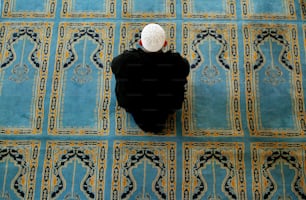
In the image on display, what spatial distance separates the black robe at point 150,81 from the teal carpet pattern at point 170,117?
253mm

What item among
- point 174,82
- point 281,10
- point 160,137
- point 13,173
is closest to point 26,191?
point 13,173

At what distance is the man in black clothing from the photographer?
5.93ft

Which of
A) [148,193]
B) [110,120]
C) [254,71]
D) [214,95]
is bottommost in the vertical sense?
[148,193]

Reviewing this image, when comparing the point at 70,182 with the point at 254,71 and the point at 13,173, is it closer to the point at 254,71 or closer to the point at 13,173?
the point at 13,173

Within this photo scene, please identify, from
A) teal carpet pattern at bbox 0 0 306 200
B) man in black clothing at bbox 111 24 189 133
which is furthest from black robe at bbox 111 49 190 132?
teal carpet pattern at bbox 0 0 306 200

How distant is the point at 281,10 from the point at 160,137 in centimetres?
110

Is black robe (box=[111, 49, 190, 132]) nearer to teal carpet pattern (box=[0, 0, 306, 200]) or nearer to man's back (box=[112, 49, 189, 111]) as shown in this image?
man's back (box=[112, 49, 189, 111])

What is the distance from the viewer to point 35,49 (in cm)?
243

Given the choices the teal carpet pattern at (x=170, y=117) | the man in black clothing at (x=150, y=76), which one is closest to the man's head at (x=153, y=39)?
the man in black clothing at (x=150, y=76)

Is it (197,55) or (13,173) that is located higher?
(197,55)

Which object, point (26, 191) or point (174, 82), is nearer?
point (174, 82)

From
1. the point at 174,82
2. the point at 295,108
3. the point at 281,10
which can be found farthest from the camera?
the point at 281,10

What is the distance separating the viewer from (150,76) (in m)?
1.87

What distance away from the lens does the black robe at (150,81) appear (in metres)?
1.84
